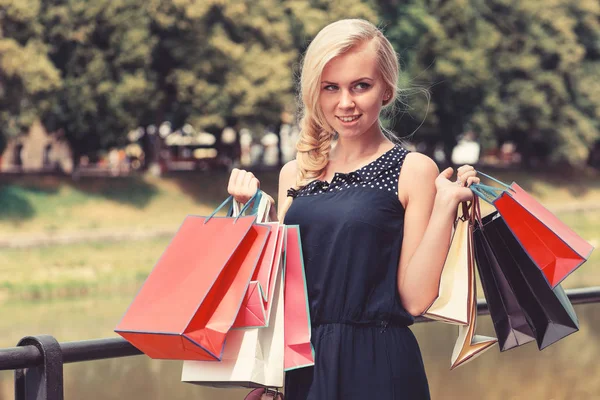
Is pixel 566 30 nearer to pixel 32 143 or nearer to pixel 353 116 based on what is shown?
pixel 32 143

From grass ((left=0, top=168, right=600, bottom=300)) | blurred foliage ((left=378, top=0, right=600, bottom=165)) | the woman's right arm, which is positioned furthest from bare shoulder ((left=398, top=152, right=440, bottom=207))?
blurred foliage ((left=378, top=0, right=600, bottom=165))

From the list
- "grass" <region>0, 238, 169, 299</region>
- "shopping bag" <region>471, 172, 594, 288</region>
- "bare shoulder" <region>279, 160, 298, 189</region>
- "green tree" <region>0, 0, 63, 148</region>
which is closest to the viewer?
"shopping bag" <region>471, 172, 594, 288</region>

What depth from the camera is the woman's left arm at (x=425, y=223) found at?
2.32 m

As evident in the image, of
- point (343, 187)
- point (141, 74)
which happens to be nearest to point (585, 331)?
point (141, 74)

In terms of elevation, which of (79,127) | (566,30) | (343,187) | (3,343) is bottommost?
(3,343)

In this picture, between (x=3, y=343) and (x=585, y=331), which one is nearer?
(x=585, y=331)

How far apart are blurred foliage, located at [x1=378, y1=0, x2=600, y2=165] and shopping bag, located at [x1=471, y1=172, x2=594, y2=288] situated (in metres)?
26.6

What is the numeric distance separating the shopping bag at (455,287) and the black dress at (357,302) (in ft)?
0.35

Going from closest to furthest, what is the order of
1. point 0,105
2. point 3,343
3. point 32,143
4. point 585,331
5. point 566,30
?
point 585,331, point 3,343, point 0,105, point 32,143, point 566,30

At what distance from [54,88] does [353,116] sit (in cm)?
2190

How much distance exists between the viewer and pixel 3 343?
18703mm

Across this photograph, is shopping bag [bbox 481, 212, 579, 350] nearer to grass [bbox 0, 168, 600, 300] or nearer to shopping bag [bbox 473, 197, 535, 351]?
shopping bag [bbox 473, 197, 535, 351]

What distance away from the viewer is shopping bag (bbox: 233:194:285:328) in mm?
2178

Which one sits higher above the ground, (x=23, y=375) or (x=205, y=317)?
(x=205, y=317)
